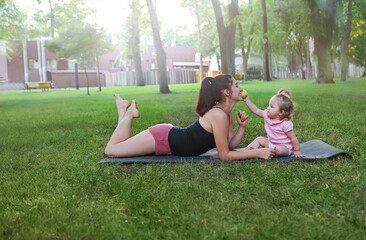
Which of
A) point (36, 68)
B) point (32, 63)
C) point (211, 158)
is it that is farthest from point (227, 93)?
point (32, 63)

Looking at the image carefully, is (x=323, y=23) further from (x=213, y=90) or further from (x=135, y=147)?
(x=135, y=147)

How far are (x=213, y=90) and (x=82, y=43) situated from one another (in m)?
15.6

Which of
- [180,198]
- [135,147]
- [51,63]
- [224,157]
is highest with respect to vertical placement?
[51,63]

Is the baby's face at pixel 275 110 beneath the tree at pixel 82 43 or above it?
beneath

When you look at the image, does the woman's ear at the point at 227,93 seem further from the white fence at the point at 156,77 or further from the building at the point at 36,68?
the building at the point at 36,68

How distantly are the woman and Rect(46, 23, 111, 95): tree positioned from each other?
47.0 feet

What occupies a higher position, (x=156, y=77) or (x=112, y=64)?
(x=112, y=64)

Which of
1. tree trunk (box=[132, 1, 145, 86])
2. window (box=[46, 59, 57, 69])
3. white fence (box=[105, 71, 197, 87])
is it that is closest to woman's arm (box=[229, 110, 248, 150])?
tree trunk (box=[132, 1, 145, 86])

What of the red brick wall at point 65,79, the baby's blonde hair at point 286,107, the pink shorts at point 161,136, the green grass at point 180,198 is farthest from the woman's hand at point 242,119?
the red brick wall at point 65,79

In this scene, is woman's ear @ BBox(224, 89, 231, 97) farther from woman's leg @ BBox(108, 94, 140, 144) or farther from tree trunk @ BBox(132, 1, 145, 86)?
tree trunk @ BBox(132, 1, 145, 86)

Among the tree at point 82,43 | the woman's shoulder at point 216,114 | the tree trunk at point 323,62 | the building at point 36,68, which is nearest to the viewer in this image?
the woman's shoulder at point 216,114

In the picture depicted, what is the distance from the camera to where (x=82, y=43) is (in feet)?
59.6

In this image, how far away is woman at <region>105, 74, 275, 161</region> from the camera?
3.84 m

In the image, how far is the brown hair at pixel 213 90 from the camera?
12.7 ft
